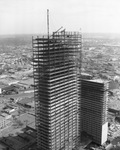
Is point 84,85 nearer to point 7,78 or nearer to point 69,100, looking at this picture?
point 69,100

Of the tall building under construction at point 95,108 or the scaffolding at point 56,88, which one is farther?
the tall building under construction at point 95,108

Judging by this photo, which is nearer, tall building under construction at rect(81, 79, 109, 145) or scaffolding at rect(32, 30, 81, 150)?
scaffolding at rect(32, 30, 81, 150)

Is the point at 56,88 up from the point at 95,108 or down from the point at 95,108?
up

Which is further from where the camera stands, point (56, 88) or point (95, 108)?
point (95, 108)
